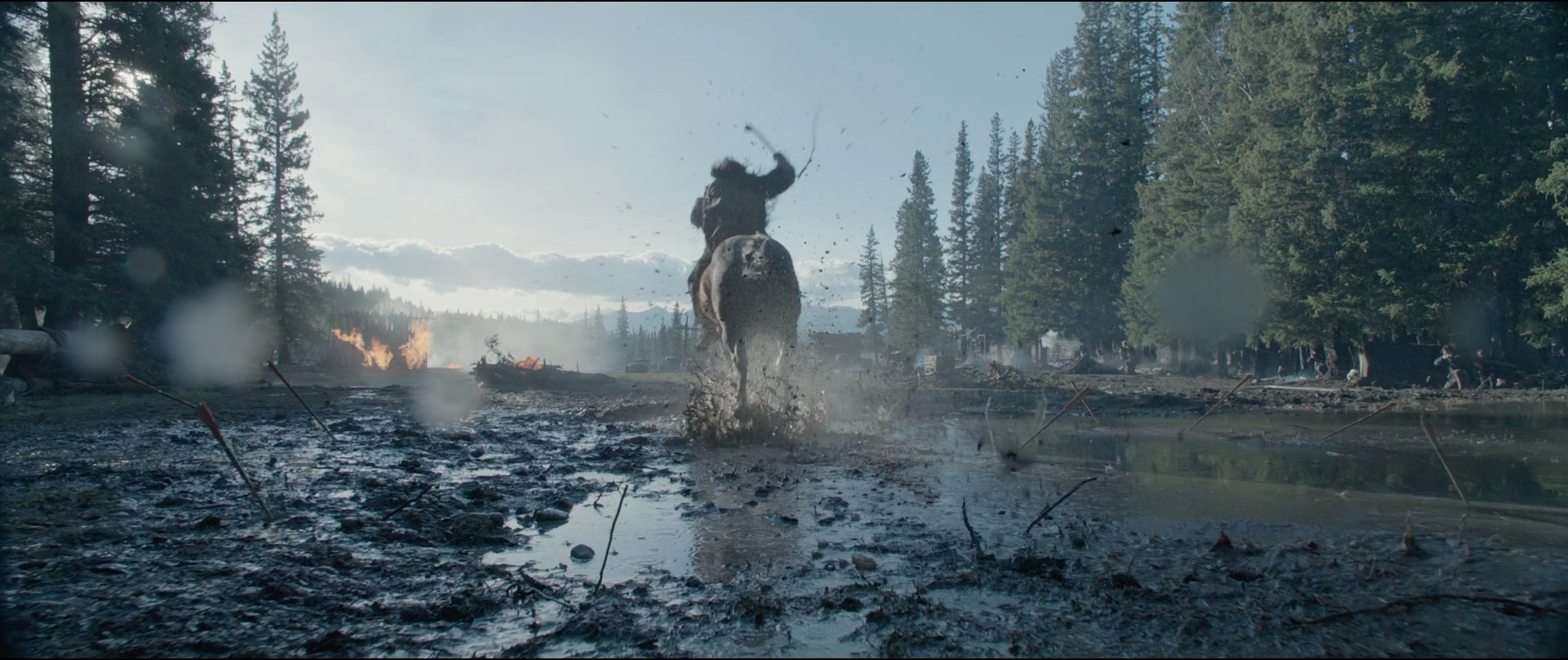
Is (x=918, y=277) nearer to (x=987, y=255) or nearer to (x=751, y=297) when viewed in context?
(x=987, y=255)

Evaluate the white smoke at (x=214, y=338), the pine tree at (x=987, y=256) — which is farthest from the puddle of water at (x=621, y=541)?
the pine tree at (x=987, y=256)

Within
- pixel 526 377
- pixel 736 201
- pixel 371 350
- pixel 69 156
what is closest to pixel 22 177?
pixel 69 156

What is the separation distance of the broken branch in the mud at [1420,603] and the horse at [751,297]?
19.6ft

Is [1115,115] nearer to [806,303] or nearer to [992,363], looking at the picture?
[992,363]

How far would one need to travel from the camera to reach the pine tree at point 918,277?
4753 cm

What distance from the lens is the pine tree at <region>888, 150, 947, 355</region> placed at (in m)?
47.5

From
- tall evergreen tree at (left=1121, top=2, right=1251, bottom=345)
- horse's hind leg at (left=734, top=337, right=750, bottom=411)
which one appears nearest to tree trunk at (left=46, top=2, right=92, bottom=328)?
horse's hind leg at (left=734, top=337, right=750, bottom=411)

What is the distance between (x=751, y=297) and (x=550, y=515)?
4.28 m

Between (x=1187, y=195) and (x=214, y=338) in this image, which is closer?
(x=214, y=338)

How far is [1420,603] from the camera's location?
283 centimetres

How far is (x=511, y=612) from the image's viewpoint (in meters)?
2.87

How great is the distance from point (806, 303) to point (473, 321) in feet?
418

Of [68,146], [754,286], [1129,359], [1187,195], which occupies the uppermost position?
[1187,195]

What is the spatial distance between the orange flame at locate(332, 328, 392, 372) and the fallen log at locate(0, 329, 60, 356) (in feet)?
71.7
